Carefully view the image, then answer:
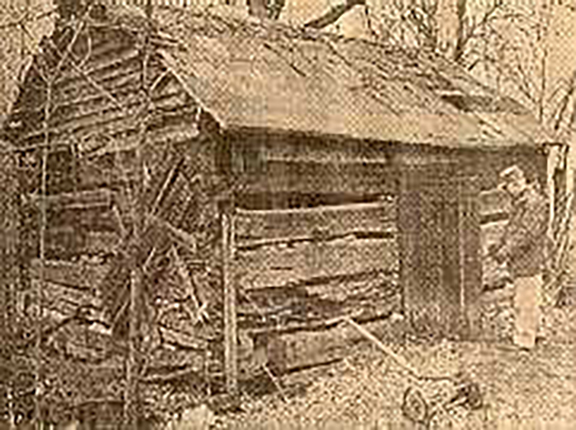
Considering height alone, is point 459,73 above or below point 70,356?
above

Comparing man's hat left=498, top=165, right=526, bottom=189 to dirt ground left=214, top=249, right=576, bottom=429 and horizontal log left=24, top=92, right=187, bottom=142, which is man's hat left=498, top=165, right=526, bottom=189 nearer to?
dirt ground left=214, top=249, right=576, bottom=429

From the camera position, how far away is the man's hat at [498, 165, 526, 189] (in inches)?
88.2

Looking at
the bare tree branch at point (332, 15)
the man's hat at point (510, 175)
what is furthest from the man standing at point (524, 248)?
the bare tree branch at point (332, 15)

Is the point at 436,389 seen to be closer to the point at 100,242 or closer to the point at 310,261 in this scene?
the point at 310,261

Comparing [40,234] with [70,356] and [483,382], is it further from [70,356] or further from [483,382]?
[483,382]

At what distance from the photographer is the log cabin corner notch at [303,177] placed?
88.4 inches

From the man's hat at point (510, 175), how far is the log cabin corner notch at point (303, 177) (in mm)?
16

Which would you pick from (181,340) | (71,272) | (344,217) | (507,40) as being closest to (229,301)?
(181,340)

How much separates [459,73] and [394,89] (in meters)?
0.15

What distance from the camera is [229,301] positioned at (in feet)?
7.35

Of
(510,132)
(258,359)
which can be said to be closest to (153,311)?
(258,359)

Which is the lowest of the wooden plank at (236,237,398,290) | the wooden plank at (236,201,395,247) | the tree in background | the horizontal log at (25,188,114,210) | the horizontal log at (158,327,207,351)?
the horizontal log at (158,327,207,351)

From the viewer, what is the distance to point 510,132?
2238 millimetres

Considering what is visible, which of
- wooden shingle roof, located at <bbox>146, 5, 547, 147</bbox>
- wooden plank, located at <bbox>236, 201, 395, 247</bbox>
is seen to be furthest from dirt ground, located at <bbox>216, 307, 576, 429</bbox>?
wooden shingle roof, located at <bbox>146, 5, 547, 147</bbox>
